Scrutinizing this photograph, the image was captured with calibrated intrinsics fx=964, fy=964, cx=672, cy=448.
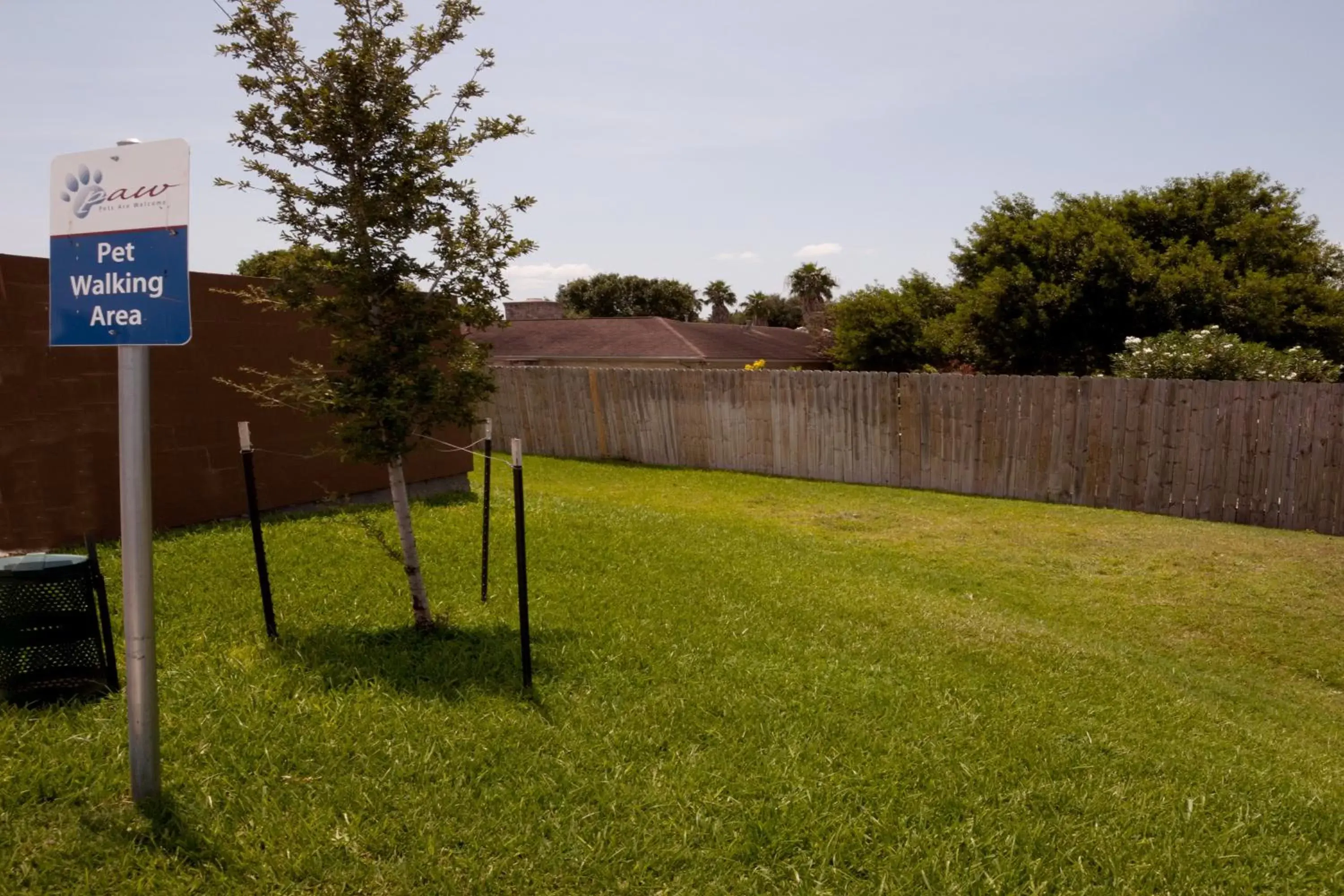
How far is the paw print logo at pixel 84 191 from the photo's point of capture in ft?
10.3

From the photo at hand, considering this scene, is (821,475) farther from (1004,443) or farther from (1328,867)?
(1328,867)

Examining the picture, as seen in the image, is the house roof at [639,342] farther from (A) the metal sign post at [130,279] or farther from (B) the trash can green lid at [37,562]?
(A) the metal sign post at [130,279]

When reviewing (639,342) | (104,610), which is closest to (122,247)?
(104,610)

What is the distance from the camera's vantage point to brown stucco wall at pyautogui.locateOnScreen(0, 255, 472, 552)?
7.23 m

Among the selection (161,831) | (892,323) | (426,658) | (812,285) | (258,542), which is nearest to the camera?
(161,831)

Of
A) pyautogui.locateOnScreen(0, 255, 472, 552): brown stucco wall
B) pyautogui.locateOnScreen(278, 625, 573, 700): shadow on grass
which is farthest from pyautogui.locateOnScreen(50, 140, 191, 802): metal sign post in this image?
pyautogui.locateOnScreen(0, 255, 472, 552): brown stucco wall

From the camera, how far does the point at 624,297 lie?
2437 inches

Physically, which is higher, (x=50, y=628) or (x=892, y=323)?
(x=892, y=323)

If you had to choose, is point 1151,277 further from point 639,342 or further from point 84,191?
point 84,191

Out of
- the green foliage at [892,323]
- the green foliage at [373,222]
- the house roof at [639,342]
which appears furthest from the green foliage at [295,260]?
the green foliage at [892,323]

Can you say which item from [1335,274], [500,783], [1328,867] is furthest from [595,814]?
[1335,274]

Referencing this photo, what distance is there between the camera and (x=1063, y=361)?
24906 mm

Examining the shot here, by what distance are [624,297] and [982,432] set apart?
48.5m

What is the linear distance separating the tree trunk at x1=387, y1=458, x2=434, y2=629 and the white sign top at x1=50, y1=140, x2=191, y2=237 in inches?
101
